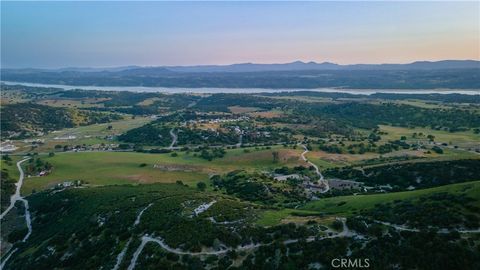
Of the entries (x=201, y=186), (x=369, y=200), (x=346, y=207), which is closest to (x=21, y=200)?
(x=201, y=186)

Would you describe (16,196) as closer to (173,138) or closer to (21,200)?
(21,200)

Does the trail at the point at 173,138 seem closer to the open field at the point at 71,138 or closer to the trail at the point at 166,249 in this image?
the open field at the point at 71,138

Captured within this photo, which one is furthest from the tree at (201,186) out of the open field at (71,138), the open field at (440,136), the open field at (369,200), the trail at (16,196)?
the open field at (440,136)

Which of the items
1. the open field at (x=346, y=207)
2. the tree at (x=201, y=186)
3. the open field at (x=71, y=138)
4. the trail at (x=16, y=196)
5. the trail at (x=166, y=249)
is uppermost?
the open field at (x=346, y=207)

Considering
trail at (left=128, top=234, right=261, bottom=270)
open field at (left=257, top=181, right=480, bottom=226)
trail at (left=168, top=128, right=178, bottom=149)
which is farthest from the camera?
trail at (left=168, top=128, right=178, bottom=149)

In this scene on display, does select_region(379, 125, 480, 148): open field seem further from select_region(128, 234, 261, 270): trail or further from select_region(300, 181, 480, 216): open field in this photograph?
select_region(128, 234, 261, 270): trail

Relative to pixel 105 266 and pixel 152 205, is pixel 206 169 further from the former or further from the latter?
pixel 105 266

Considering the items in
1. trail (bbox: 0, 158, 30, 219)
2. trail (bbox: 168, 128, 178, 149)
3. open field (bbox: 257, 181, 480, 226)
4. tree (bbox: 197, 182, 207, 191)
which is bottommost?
trail (bbox: 0, 158, 30, 219)

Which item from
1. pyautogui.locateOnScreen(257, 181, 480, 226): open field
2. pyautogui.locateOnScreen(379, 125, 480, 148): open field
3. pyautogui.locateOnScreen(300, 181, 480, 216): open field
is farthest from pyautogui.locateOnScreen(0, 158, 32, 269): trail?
pyautogui.locateOnScreen(379, 125, 480, 148): open field

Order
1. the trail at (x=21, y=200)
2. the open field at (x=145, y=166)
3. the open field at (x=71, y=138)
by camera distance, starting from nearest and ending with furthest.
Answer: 1. the trail at (x=21, y=200)
2. the open field at (x=145, y=166)
3. the open field at (x=71, y=138)
